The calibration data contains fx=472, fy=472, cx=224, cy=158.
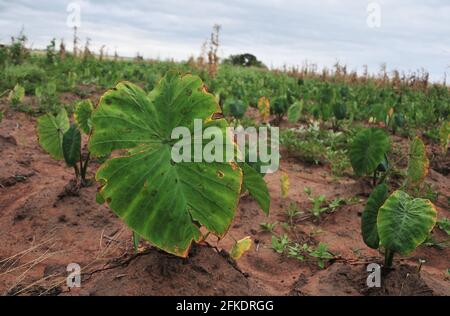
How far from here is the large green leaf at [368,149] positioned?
310 centimetres

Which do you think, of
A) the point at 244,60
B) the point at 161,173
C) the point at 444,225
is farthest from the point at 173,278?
the point at 244,60

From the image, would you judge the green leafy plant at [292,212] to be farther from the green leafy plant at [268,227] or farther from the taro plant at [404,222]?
the taro plant at [404,222]

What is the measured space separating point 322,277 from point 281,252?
0.41 metres

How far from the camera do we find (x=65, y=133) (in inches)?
115

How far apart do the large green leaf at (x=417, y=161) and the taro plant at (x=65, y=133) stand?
2015 mm

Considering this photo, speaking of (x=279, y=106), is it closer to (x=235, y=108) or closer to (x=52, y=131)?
(x=235, y=108)

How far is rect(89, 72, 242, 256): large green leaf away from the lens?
162 cm

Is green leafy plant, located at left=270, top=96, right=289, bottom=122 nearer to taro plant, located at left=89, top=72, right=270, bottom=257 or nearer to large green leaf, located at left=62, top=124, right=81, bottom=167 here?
large green leaf, located at left=62, top=124, right=81, bottom=167

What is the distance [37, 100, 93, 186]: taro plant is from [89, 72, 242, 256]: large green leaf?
1260 millimetres

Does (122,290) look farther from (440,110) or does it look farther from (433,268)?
(440,110)

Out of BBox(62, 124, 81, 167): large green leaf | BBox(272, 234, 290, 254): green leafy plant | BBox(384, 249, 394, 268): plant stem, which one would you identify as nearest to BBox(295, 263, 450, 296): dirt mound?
BBox(384, 249, 394, 268): plant stem

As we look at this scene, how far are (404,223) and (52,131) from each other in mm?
2226
